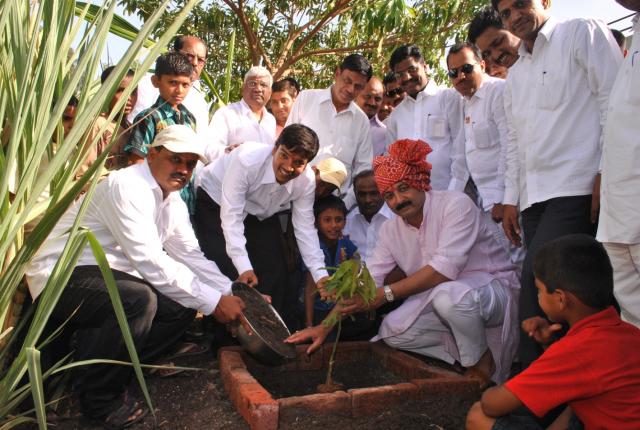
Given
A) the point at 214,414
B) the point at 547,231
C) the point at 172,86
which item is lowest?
the point at 214,414

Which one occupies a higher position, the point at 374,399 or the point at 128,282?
the point at 374,399

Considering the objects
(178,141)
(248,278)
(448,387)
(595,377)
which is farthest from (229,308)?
(595,377)

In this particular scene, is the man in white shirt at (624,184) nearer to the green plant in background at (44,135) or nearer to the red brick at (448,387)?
the red brick at (448,387)

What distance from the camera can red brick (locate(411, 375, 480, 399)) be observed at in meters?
2.85

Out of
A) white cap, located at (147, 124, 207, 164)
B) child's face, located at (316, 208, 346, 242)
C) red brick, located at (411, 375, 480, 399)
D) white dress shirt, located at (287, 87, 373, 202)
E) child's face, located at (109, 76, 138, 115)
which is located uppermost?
white dress shirt, located at (287, 87, 373, 202)

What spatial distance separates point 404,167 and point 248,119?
1.83 metres

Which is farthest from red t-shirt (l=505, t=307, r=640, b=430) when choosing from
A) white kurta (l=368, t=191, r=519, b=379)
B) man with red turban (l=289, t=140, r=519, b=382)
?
white kurta (l=368, t=191, r=519, b=379)

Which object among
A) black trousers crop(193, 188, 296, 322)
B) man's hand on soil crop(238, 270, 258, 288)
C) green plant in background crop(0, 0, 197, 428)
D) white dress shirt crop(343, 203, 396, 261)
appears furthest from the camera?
white dress shirt crop(343, 203, 396, 261)

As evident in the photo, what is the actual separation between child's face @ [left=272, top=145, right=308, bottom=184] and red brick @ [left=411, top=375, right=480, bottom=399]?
4.76ft

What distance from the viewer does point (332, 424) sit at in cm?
262

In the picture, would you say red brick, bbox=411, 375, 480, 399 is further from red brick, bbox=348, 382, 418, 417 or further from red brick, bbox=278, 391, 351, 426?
red brick, bbox=278, 391, 351, 426

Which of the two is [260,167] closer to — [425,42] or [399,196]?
[399,196]

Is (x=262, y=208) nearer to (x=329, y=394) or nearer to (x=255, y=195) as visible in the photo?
(x=255, y=195)

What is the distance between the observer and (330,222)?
168 inches
